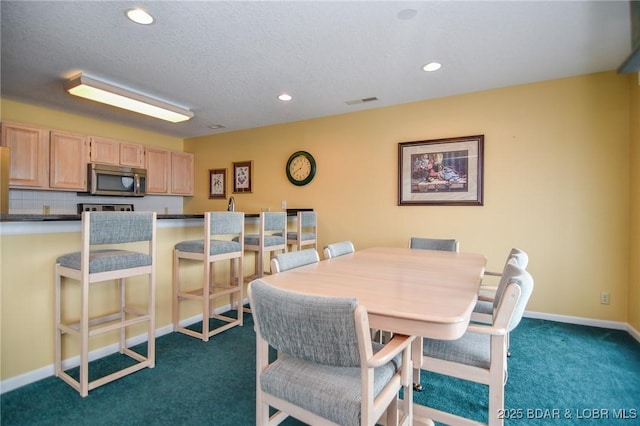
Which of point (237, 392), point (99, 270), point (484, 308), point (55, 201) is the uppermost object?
point (55, 201)

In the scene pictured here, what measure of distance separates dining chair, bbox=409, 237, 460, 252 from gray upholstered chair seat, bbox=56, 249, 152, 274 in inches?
90.1

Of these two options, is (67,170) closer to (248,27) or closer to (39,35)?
(39,35)

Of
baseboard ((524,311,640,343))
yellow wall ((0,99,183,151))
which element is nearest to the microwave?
yellow wall ((0,99,183,151))

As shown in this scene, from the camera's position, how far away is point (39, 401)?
178 centimetres

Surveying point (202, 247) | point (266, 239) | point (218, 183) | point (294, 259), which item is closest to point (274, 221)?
point (266, 239)

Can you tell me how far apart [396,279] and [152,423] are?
1.46m

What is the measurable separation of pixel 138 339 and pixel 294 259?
169 cm

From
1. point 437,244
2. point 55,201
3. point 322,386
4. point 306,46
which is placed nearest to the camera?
point 322,386

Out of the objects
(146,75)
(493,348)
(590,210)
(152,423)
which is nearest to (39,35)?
(146,75)

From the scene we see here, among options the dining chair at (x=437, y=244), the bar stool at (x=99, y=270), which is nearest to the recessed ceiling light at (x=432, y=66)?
the dining chair at (x=437, y=244)

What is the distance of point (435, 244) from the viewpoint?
9.55 ft

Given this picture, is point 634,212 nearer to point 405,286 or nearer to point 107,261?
point 405,286

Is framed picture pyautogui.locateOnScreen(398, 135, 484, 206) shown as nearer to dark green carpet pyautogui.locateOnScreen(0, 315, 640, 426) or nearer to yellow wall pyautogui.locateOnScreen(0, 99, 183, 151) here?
dark green carpet pyautogui.locateOnScreen(0, 315, 640, 426)

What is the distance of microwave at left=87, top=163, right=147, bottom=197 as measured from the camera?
424 cm
